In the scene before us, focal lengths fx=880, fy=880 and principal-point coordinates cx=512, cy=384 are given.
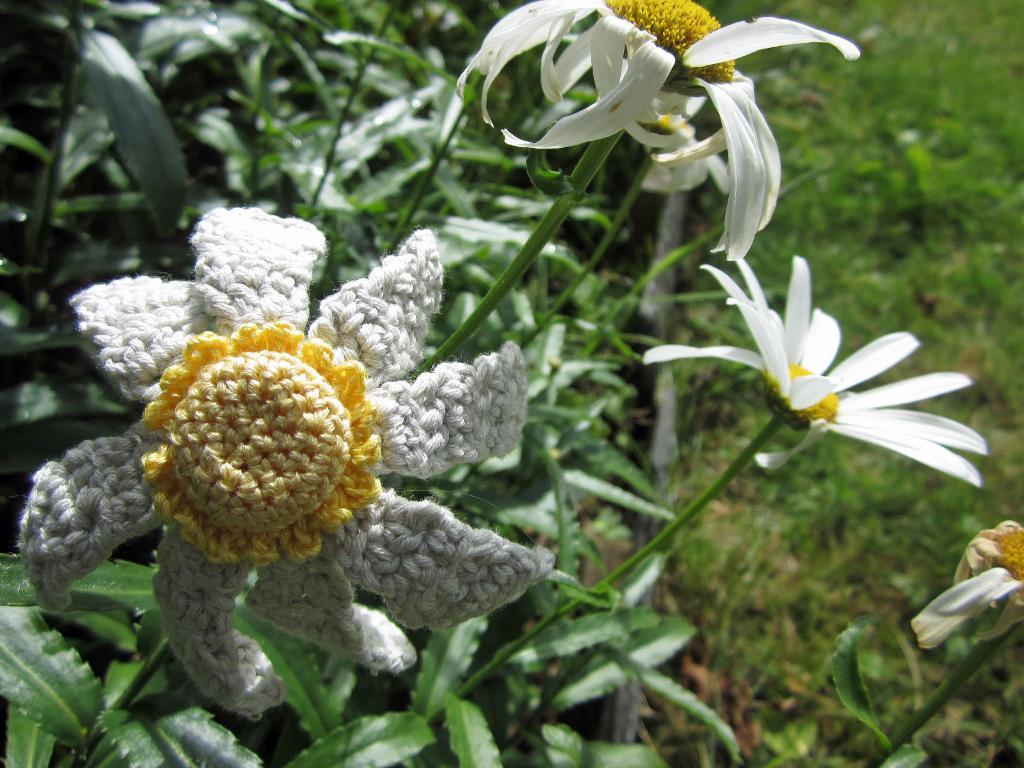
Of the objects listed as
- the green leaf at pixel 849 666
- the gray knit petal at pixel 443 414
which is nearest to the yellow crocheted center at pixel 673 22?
the gray knit petal at pixel 443 414

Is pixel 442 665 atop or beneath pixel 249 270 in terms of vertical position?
beneath

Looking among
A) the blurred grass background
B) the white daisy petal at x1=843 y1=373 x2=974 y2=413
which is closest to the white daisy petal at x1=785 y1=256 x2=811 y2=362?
the white daisy petal at x1=843 y1=373 x2=974 y2=413

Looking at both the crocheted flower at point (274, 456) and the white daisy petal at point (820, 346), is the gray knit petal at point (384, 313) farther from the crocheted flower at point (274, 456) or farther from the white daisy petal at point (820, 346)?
the white daisy petal at point (820, 346)

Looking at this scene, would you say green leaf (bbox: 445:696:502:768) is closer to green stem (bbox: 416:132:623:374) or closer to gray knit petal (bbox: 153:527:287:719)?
gray knit petal (bbox: 153:527:287:719)

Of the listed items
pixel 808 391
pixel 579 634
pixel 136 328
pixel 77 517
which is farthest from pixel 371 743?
pixel 808 391

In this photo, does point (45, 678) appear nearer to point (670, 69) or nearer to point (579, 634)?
point (579, 634)
